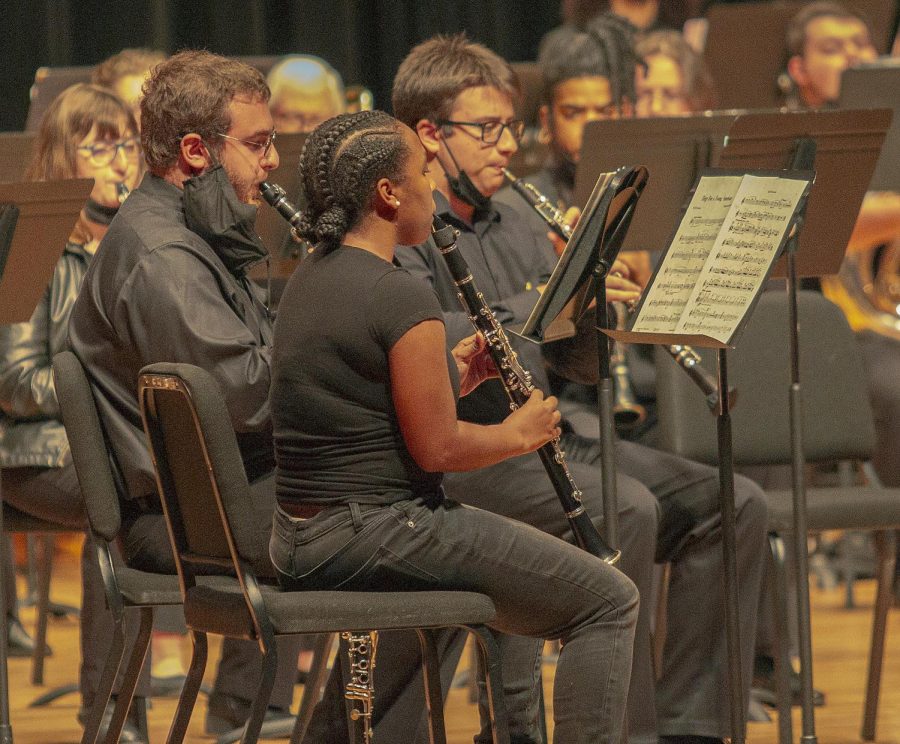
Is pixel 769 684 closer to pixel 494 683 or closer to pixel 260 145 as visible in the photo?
pixel 494 683

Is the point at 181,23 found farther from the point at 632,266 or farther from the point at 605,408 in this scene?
the point at 605,408

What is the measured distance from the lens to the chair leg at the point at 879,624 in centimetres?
348

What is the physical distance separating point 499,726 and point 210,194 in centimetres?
107

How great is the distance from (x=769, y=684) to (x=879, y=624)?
386 mm

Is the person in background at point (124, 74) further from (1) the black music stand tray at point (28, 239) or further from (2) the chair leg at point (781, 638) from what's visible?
(2) the chair leg at point (781, 638)

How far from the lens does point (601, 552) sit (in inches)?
110

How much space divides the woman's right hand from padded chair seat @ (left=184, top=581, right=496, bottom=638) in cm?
26

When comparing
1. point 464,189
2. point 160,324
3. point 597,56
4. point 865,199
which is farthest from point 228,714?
point 865,199

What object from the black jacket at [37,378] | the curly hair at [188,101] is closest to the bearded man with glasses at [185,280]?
the curly hair at [188,101]

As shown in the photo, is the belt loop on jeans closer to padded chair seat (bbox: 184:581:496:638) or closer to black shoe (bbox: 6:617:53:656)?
padded chair seat (bbox: 184:581:496:638)

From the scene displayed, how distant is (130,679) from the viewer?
2.70 meters

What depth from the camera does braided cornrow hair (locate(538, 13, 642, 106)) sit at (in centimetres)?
419

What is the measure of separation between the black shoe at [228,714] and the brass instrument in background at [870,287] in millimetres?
2574

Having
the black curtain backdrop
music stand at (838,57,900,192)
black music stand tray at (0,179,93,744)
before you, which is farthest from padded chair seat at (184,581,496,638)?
the black curtain backdrop
